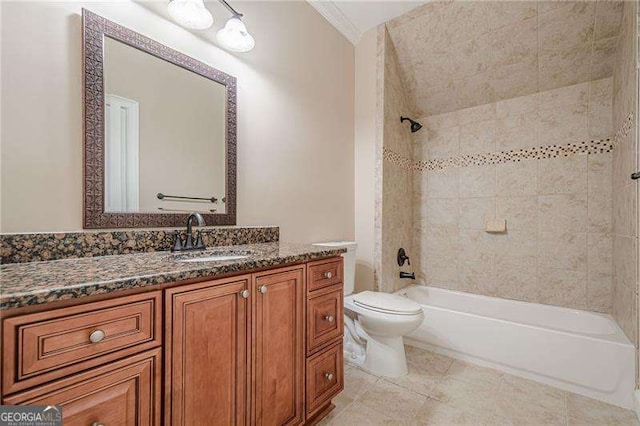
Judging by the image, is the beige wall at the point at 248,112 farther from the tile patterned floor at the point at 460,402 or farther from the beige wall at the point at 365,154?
the tile patterned floor at the point at 460,402

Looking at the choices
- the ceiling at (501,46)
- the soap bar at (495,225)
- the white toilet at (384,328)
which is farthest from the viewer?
the soap bar at (495,225)

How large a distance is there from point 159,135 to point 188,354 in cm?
100

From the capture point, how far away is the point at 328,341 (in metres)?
1.39

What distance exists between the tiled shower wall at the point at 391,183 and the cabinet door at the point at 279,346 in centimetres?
134

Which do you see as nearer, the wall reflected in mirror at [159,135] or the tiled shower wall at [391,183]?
the wall reflected in mirror at [159,135]

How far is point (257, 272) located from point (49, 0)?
4.10 ft

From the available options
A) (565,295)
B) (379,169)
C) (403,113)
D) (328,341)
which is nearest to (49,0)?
(328,341)

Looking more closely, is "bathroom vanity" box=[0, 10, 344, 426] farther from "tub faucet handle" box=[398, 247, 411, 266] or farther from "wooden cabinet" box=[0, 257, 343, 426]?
"tub faucet handle" box=[398, 247, 411, 266]

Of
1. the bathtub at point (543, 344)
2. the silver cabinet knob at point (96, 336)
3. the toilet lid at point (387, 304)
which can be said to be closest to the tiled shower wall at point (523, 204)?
the bathtub at point (543, 344)

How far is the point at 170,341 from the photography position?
81 centimetres

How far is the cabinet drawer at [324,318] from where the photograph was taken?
129 cm

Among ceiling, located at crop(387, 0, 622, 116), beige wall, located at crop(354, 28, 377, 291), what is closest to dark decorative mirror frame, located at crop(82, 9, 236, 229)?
beige wall, located at crop(354, 28, 377, 291)

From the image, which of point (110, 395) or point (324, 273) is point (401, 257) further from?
point (110, 395)

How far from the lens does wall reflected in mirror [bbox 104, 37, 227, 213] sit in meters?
1.18
